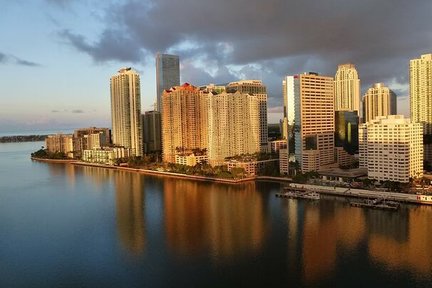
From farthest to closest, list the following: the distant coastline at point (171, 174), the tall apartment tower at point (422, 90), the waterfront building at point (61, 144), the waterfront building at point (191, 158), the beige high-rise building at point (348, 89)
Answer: the waterfront building at point (61, 144) → the beige high-rise building at point (348, 89) → the waterfront building at point (191, 158) → the tall apartment tower at point (422, 90) → the distant coastline at point (171, 174)

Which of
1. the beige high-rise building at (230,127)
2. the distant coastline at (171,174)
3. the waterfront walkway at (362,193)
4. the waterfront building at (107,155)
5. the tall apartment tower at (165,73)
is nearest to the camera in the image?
the waterfront walkway at (362,193)

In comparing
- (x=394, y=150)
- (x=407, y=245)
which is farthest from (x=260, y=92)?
(x=407, y=245)

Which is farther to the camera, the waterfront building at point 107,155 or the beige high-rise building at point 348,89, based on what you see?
the beige high-rise building at point 348,89

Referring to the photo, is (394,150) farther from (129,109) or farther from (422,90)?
(129,109)

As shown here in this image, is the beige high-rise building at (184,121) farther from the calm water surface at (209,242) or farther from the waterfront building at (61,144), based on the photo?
the waterfront building at (61,144)

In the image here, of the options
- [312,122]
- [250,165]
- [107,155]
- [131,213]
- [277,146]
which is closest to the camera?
[131,213]

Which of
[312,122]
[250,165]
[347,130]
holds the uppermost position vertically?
[312,122]

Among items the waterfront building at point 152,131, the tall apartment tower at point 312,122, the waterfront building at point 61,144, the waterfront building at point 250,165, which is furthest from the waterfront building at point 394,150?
the waterfront building at point 61,144

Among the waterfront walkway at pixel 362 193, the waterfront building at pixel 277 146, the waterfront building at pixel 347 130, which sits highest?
the waterfront building at pixel 347 130
